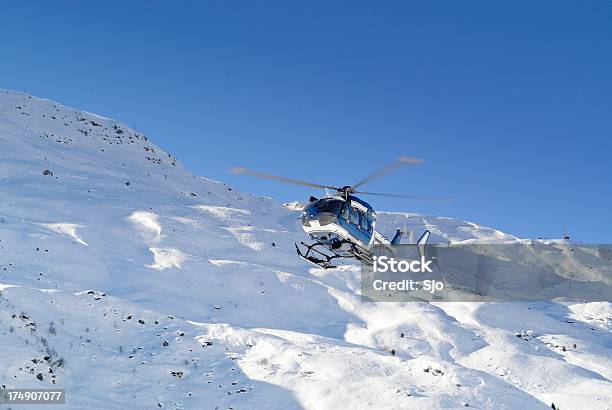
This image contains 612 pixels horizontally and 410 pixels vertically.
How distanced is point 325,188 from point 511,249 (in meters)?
35.7

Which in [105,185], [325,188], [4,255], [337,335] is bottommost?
[337,335]

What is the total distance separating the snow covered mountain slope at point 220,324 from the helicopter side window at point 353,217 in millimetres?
4862

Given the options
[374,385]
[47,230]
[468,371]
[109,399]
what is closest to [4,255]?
[47,230]

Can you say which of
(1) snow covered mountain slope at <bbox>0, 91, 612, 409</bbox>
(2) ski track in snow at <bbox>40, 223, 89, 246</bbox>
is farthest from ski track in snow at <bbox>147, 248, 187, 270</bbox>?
(2) ski track in snow at <bbox>40, 223, 89, 246</bbox>

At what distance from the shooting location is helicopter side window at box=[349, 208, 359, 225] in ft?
65.2

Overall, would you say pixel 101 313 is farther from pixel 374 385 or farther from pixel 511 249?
pixel 511 249

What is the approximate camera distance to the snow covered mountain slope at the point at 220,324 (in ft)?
55.6

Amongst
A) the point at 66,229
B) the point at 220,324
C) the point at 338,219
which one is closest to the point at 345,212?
the point at 338,219

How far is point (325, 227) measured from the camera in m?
19.1

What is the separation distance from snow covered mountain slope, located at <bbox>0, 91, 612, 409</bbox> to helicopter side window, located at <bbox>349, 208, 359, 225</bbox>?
191 inches

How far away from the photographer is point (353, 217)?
787 inches

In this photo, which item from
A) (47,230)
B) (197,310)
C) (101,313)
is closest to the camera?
(101,313)

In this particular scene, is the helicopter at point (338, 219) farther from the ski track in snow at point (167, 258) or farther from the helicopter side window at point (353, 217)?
the ski track in snow at point (167, 258)

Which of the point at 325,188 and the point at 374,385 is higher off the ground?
the point at 325,188
